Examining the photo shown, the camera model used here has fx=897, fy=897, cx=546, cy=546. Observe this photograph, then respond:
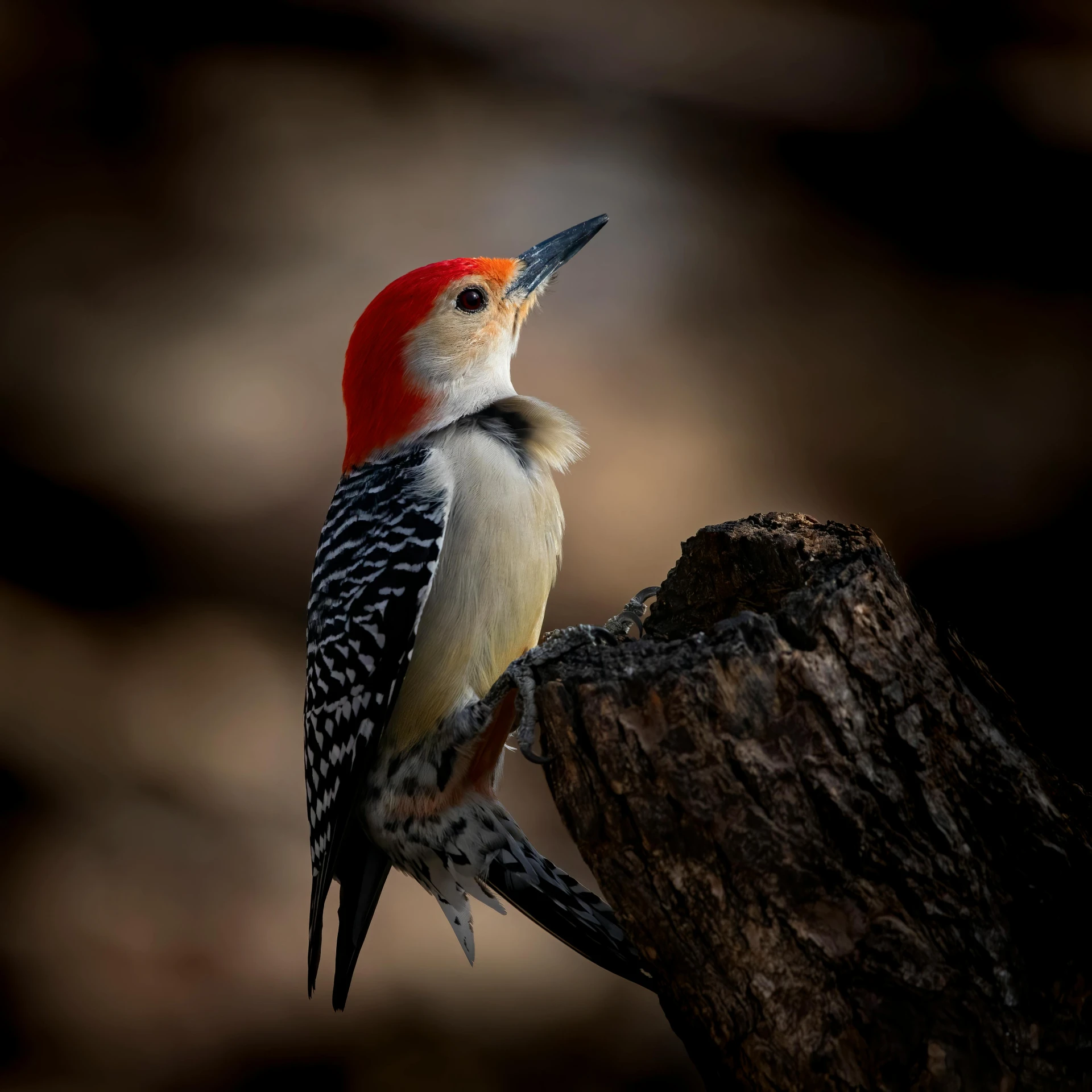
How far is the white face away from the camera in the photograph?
2105 mm

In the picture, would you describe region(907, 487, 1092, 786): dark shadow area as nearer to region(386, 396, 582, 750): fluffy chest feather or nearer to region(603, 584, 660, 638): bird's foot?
region(603, 584, 660, 638): bird's foot

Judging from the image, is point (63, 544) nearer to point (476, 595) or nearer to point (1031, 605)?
point (476, 595)

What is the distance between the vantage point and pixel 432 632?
1.83 m

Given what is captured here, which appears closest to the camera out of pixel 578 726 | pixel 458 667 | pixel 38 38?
pixel 578 726

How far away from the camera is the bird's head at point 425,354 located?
210 centimetres

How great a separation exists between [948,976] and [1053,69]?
10.4 ft

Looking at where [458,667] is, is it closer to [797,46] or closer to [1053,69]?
[797,46]

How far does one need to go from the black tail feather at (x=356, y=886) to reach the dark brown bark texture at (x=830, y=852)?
1.02 m

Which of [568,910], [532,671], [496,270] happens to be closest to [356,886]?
[568,910]

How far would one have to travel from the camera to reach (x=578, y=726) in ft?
3.62

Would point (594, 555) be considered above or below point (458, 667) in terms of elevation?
above

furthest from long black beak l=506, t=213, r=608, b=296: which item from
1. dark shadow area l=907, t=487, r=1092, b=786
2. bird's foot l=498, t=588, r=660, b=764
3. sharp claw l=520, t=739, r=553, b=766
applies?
dark shadow area l=907, t=487, r=1092, b=786

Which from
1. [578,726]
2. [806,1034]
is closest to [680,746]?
[578,726]

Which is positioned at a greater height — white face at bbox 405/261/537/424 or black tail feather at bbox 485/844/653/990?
white face at bbox 405/261/537/424
